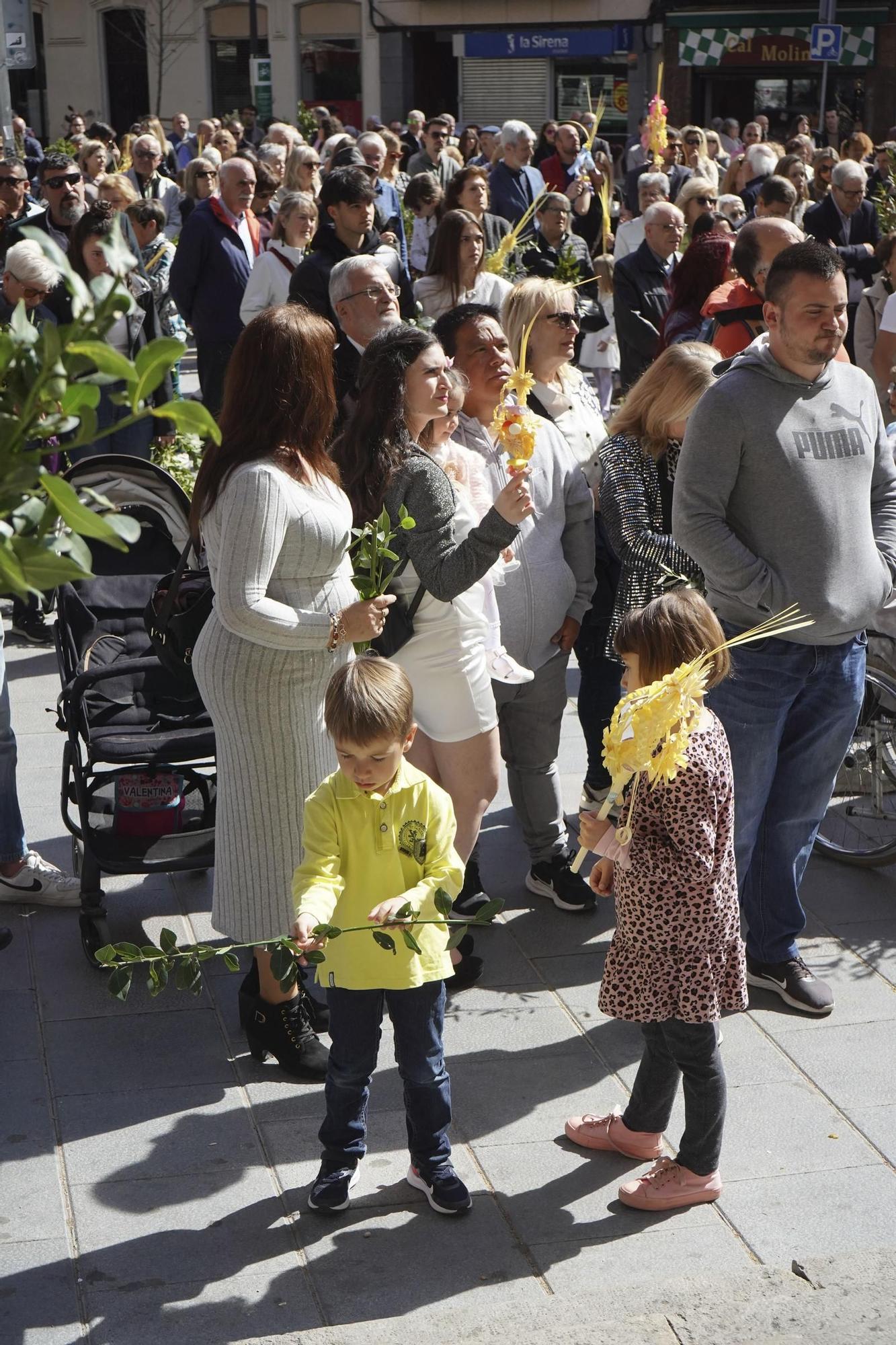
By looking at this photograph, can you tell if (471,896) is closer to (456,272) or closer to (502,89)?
(456,272)

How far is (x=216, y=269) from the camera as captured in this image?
893 centimetres

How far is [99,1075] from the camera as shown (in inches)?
153

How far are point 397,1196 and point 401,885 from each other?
2.50 ft

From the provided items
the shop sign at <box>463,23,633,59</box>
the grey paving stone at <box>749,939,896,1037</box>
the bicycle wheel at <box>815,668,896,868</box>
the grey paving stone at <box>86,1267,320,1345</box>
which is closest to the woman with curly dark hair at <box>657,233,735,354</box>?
the bicycle wheel at <box>815,668,896,868</box>

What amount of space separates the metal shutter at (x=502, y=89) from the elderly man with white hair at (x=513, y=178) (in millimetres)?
21686

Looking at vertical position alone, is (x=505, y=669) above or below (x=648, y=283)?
below

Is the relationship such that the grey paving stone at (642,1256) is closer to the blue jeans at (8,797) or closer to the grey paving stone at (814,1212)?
the grey paving stone at (814,1212)

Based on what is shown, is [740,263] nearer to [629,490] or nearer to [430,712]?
[629,490]

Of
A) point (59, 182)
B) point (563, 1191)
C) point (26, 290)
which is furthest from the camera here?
point (59, 182)

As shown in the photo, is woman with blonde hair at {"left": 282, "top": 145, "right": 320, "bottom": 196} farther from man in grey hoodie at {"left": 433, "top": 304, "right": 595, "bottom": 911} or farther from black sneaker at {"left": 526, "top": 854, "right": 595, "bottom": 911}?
black sneaker at {"left": 526, "top": 854, "right": 595, "bottom": 911}

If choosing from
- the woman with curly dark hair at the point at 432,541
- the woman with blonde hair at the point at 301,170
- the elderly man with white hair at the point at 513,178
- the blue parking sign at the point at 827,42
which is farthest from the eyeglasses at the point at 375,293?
the blue parking sign at the point at 827,42

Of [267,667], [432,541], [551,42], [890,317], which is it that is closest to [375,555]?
[432,541]

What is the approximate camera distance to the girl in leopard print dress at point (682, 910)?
128 inches

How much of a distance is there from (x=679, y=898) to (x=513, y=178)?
10132 millimetres
